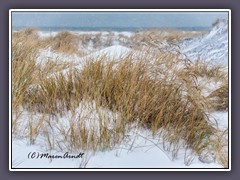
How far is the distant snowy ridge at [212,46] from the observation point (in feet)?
5.45

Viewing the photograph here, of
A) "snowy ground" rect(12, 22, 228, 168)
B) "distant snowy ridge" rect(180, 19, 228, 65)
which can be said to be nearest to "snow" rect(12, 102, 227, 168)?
"snowy ground" rect(12, 22, 228, 168)

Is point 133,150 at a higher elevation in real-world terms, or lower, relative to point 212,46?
lower

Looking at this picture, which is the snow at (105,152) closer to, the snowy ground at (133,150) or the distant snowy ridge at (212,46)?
the snowy ground at (133,150)

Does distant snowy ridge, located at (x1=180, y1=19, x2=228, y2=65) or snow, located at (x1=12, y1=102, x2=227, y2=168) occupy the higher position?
distant snowy ridge, located at (x1=180, y1=19, x2=228, y2=65)

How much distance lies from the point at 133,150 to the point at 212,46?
0.67 meters

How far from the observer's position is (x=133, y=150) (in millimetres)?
1640

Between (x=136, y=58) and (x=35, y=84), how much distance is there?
0.54 metres

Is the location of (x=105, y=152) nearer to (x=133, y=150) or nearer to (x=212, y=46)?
(x=133, y=150)

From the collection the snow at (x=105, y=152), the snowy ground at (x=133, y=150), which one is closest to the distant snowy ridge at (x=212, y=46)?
the snowy ground at (x=133, y=150)

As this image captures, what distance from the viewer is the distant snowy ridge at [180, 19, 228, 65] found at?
1.66 metres

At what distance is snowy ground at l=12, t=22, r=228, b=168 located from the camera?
164cm

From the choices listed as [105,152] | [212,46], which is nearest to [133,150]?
[105,152]

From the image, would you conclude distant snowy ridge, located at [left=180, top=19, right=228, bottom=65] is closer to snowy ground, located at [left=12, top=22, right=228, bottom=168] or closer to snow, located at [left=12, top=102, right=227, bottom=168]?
snowy ground, located at [left=12, top=22, right=228, bottom=168]

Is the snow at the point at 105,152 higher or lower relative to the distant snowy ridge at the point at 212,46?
lower
